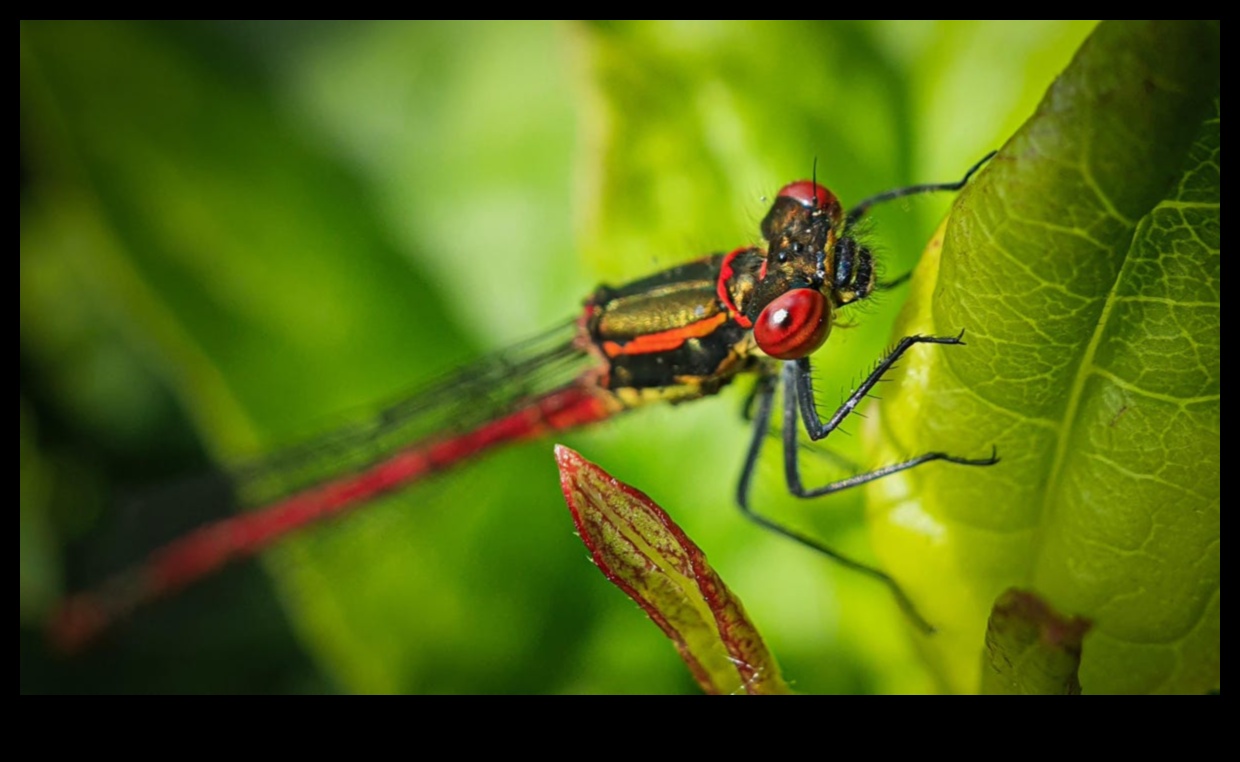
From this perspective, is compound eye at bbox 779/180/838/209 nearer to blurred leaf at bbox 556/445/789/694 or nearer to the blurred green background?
the blurred green background

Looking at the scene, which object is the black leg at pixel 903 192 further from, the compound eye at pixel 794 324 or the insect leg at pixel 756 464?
the insect leg at pixel 756 464

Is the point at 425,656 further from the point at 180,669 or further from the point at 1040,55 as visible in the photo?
the point at 1040,55

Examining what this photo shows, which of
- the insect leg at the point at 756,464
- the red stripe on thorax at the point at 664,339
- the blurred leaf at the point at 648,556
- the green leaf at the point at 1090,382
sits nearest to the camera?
the green leaf at the point at 1090,382

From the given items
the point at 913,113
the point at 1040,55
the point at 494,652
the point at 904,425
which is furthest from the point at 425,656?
the point at 1040,55

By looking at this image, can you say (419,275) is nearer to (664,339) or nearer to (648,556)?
(664,339)

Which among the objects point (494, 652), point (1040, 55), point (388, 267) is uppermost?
point (388, 267)

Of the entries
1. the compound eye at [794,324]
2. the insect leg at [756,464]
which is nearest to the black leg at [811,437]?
the insect leg at [756,464]

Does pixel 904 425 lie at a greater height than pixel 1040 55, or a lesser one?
lesser
